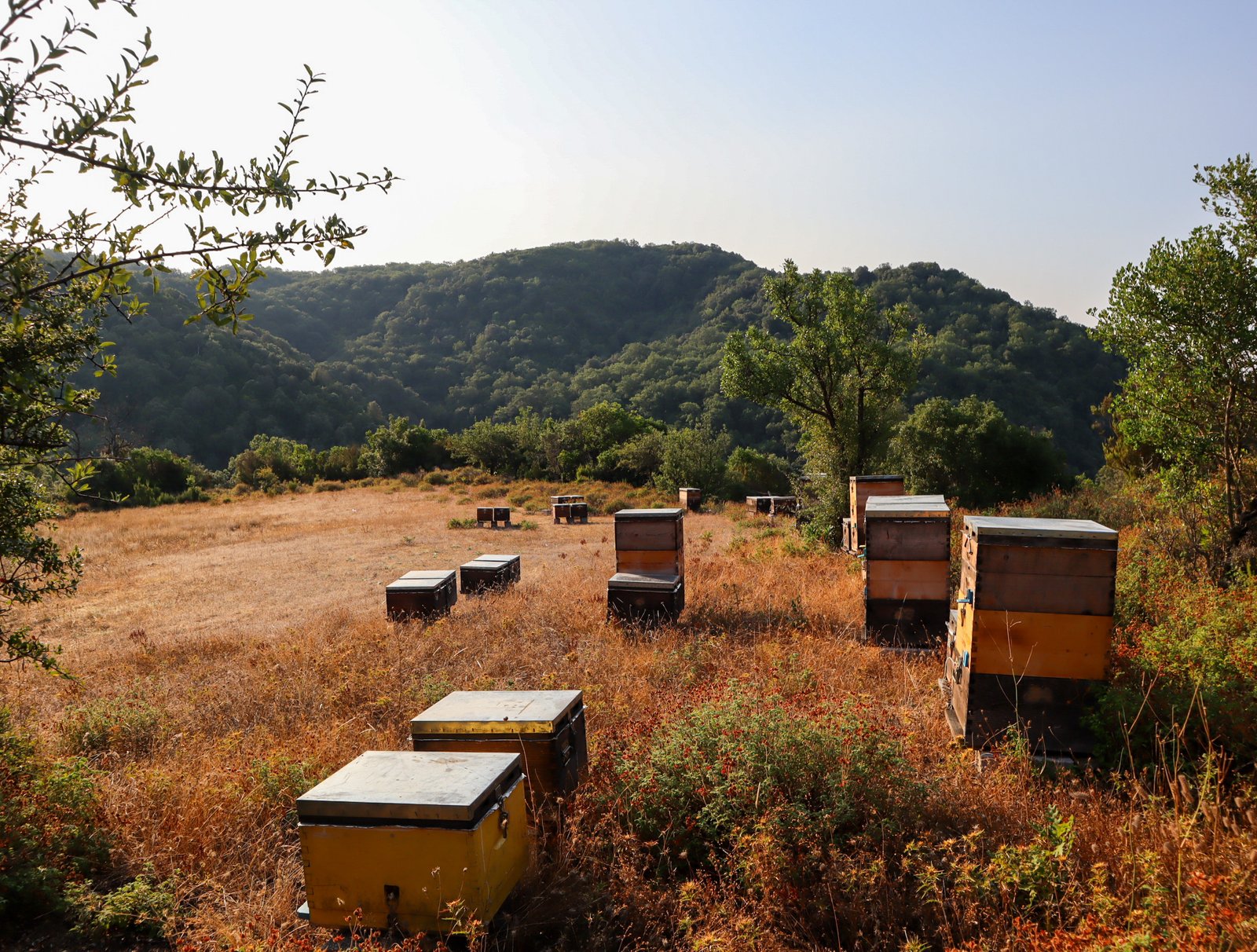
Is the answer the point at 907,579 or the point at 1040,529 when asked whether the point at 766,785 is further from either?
the point at 907,579

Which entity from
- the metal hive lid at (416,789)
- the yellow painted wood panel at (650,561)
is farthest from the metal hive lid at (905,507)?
the metal hive lid at (416,789)

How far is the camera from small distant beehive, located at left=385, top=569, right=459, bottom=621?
29.3 feet

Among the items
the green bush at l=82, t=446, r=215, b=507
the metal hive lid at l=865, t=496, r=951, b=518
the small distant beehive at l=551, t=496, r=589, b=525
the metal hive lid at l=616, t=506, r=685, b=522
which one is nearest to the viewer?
the metal hive lid at l=865, t=496, r=951, b=518

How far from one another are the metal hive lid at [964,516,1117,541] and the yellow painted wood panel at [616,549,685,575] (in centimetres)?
412

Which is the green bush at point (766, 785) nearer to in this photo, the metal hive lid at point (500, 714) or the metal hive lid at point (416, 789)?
the metal hive lid at point (500, 714)

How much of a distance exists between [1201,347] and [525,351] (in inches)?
3441

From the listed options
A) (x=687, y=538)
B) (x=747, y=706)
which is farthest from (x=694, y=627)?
(x=687, y=538)

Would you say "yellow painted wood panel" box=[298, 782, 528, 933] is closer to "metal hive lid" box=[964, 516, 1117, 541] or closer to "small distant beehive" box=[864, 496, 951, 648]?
"metal hive lid" box=[964, 516, 1117, 541]

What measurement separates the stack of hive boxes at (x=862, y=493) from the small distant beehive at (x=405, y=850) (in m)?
9.77

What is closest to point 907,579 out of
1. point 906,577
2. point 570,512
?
point 906,577

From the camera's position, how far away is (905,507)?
729cm

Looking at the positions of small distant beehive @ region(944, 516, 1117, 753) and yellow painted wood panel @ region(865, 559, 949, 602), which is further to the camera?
yellow painted wood panel @ region(865, 559, 949, 602)

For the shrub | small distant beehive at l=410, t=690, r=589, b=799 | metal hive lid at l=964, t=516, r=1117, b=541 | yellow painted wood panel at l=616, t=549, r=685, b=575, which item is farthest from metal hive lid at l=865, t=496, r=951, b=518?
the shrub

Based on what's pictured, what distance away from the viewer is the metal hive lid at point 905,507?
23.1 feet
